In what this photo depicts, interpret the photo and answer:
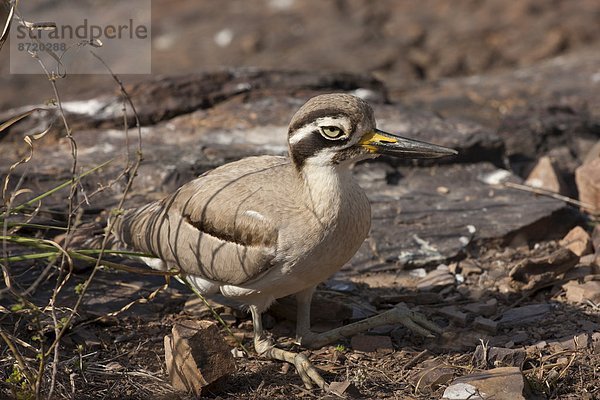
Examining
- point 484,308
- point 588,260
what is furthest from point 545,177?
point 484,308

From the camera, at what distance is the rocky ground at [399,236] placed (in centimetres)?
518

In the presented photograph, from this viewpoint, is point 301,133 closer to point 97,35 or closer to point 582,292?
point 582,292

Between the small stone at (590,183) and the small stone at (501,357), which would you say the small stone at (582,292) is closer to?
the small stone at (501,357)

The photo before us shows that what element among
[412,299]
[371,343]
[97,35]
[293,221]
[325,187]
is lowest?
[371,343]

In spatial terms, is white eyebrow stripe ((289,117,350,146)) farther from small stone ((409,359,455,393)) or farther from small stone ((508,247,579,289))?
small stone ((508,247,579,289))

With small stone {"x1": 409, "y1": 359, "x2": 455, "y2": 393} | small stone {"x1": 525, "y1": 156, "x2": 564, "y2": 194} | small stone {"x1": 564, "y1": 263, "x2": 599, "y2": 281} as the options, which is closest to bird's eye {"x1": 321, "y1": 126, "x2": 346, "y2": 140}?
small stone {"x1": 409, "y1": 359, "x2": 455, "y2": 393}

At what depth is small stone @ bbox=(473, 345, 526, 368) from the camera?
17.1 feet

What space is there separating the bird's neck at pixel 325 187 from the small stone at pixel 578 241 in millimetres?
2208

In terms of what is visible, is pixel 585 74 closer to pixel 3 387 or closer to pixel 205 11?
pixel 205 11

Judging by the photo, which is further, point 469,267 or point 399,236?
point 399,236

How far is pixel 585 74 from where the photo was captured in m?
9.90

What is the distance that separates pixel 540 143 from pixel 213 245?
412cm

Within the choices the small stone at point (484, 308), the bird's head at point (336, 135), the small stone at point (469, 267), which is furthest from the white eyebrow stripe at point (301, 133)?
the small stone at point (469, 267)

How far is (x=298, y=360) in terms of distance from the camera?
5289 millimetres
